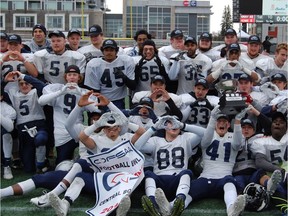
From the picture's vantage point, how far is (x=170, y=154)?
14.7ft

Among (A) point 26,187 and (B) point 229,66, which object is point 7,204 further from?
(B) point 229,66

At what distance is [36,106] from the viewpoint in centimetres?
530

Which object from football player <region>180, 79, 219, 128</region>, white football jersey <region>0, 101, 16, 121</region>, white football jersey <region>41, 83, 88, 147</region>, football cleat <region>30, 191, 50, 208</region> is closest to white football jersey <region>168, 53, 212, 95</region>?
football player <region>180, 79, 219, 128</region>

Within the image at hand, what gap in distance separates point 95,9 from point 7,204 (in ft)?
129

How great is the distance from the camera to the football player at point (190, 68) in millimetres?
5645

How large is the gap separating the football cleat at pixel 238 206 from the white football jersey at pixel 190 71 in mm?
2157

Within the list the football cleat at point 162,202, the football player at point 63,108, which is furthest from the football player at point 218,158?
the football player at point 63,108

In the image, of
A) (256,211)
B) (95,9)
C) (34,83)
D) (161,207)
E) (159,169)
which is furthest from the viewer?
(95,9)

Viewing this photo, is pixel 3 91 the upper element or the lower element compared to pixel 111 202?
upper

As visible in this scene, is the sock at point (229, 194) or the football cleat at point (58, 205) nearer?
the football cleat at point (58, 205)

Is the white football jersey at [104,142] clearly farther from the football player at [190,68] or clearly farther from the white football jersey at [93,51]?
the white football jersey at [93,51]

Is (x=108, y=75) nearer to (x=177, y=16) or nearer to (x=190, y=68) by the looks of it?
(x=190, y=68)

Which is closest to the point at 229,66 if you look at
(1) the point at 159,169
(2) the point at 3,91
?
(1) the point at 159,169

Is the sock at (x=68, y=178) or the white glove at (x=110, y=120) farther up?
the white glove at (x=110, y=120)
